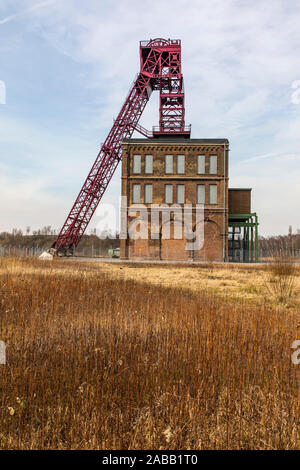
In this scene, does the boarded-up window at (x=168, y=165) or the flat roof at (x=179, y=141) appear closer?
the flat roof at (x=179, y=141)

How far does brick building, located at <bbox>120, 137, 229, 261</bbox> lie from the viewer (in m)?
30.8

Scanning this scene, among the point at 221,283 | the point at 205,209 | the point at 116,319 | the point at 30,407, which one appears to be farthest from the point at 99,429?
the point at 205,209

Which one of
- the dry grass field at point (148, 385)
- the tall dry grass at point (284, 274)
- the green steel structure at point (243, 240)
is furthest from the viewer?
the green steel structure at point (243, 240)

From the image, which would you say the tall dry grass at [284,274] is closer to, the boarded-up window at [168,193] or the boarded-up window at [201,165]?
the boarded-up window at [168,193]

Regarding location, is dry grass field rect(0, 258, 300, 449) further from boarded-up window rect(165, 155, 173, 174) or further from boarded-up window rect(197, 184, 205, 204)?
boarded-up window rect(165, 155, 173, 174)

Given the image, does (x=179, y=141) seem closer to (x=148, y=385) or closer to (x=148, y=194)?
(x=148, y=194)

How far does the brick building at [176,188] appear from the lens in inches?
1212

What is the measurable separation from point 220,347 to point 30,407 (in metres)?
2.05

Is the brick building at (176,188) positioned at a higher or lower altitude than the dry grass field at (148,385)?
higher

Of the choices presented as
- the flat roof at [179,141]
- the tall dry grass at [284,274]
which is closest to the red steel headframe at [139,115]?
the flat roof at [179,141]

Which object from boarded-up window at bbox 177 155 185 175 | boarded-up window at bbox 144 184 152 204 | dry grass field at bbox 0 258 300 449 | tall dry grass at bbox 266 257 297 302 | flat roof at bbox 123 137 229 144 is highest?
flat roof at bbox 123 137 229 144

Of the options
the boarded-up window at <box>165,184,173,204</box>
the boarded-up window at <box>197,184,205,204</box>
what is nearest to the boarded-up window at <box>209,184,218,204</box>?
the boarded-up window at <box>197,184,205,204</box>

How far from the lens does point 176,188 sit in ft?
103
